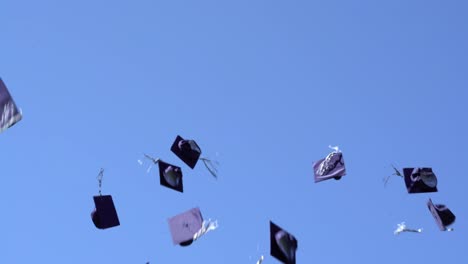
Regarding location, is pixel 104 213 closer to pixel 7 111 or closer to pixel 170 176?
pixel 170 176

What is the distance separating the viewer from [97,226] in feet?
26.3

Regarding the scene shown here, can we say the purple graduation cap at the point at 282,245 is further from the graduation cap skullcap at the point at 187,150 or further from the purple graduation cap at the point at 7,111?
the purple graduation cap at the point at 7,111

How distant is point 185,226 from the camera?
25.8ft

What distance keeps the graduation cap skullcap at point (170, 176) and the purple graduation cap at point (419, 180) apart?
2.91m

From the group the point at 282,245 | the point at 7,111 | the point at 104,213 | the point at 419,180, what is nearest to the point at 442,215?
the point at 419,180

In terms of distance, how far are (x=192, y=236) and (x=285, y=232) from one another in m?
1.10

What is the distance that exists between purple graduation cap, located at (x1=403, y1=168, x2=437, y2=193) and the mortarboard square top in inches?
32.4

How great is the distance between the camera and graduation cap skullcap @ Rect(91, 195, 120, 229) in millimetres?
→ 8055

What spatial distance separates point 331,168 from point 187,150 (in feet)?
6.36

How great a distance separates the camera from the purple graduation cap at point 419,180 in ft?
27.8

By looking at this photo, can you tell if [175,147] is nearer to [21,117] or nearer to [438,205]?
[21,117]

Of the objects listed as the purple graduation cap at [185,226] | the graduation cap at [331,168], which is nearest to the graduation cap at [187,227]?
the purple graduation cap at [185,226]

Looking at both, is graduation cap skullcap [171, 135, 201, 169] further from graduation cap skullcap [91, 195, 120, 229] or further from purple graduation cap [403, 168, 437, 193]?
purple graduation cap [403, 168, 437, 193]

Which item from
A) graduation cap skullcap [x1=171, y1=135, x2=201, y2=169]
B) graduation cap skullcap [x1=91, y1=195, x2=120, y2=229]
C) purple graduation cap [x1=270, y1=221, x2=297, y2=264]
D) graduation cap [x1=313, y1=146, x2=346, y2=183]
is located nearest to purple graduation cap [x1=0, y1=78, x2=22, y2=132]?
graduation cap skullcap [x1=91, y1=195, x2=120, y2=229]
